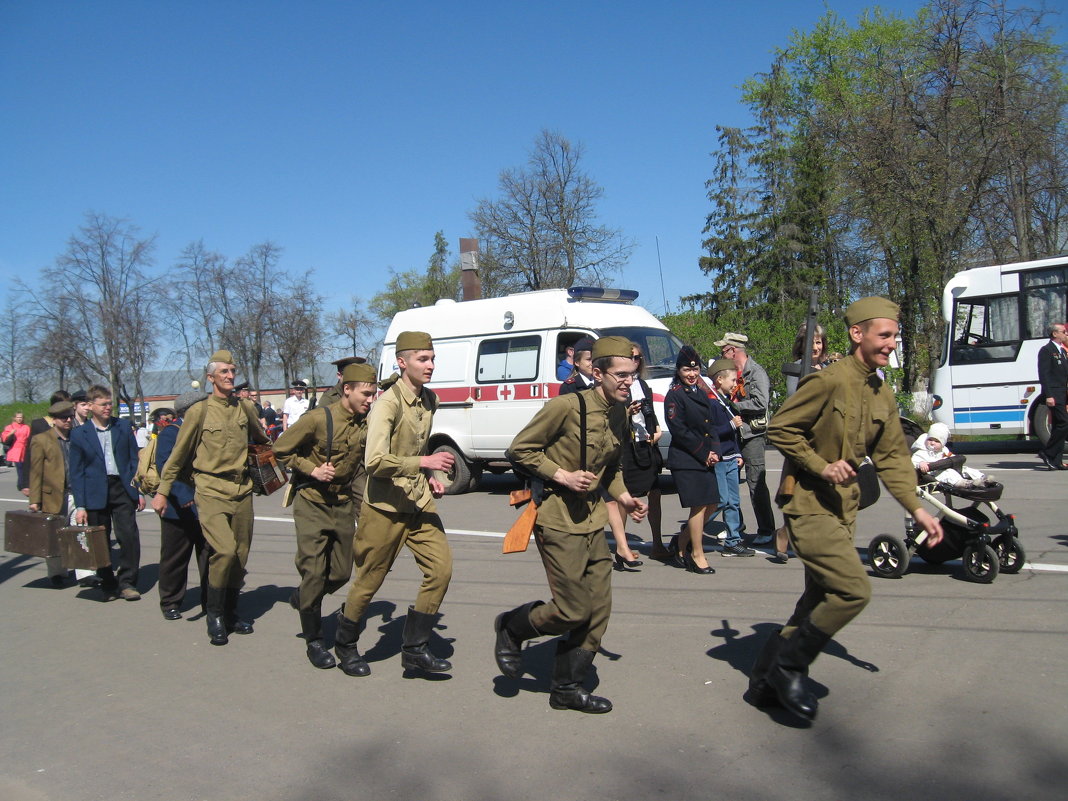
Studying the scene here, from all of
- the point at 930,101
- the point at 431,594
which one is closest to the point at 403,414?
the point at 431,594

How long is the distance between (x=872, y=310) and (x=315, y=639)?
3.89 metres

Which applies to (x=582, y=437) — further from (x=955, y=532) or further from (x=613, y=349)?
(x=955, y=532)

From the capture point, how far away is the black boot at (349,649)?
18.2 feet

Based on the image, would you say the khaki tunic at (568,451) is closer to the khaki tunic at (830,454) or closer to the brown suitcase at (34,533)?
the khaki tunic at (830,454)

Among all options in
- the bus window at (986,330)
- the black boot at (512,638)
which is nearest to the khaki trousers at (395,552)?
the black boot at (512,638)

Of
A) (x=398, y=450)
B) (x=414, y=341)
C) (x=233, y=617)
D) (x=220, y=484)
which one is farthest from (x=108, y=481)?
(x=414, y=341)

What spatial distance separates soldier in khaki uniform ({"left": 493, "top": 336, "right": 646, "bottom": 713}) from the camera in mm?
4617

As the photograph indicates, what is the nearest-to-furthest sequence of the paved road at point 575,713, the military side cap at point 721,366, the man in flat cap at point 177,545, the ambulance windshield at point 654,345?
the paved road at point 575,713, the man in flat cap at point 177,545, the military side cap at point 721,366, the ambulance windshield at point 654,345

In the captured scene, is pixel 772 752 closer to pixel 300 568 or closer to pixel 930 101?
pixel 300 568

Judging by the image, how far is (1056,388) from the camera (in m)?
12.9

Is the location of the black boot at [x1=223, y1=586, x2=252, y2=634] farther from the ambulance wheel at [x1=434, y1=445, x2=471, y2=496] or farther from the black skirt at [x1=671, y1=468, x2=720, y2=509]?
the ambulance wheel at [x1=434, y1=445, x2=471, y2=496]

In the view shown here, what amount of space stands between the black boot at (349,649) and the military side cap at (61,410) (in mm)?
4643

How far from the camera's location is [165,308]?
41.5m

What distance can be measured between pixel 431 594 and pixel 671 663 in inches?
58.6
